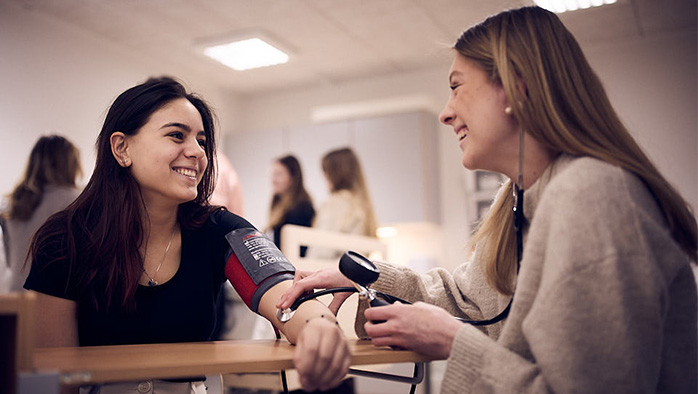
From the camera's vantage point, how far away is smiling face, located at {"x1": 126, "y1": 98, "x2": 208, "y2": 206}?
142cm

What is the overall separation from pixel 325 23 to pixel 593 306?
3.51 m

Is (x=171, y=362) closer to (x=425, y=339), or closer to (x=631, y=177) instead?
(x=425, y=339)

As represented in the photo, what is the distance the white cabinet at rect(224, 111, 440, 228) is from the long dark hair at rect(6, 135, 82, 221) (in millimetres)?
2277

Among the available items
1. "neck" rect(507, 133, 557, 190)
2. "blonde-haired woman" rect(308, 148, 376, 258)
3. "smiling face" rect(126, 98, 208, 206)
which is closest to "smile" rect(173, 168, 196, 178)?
"smiling face" rect(126, 98, 208, 206)

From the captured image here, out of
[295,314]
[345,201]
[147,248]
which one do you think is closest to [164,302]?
[147,248]

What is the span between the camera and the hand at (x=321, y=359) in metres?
0.86

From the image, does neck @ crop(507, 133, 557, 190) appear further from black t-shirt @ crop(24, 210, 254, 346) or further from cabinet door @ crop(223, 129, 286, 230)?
cabinet door @ crop(223, 129, 286, 230)

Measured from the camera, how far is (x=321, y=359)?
34.4 inches

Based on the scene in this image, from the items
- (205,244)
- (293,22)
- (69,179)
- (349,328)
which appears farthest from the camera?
(293,22)

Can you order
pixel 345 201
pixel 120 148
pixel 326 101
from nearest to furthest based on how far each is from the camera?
pixel 120 148 → pixel 345 201 → pixel 326 101

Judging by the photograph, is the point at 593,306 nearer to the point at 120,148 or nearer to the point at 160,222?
the point at 160,222

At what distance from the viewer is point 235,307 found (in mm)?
3289

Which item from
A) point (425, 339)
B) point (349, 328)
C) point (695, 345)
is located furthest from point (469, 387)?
point (349, 328)

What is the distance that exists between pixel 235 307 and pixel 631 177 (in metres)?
2.59
